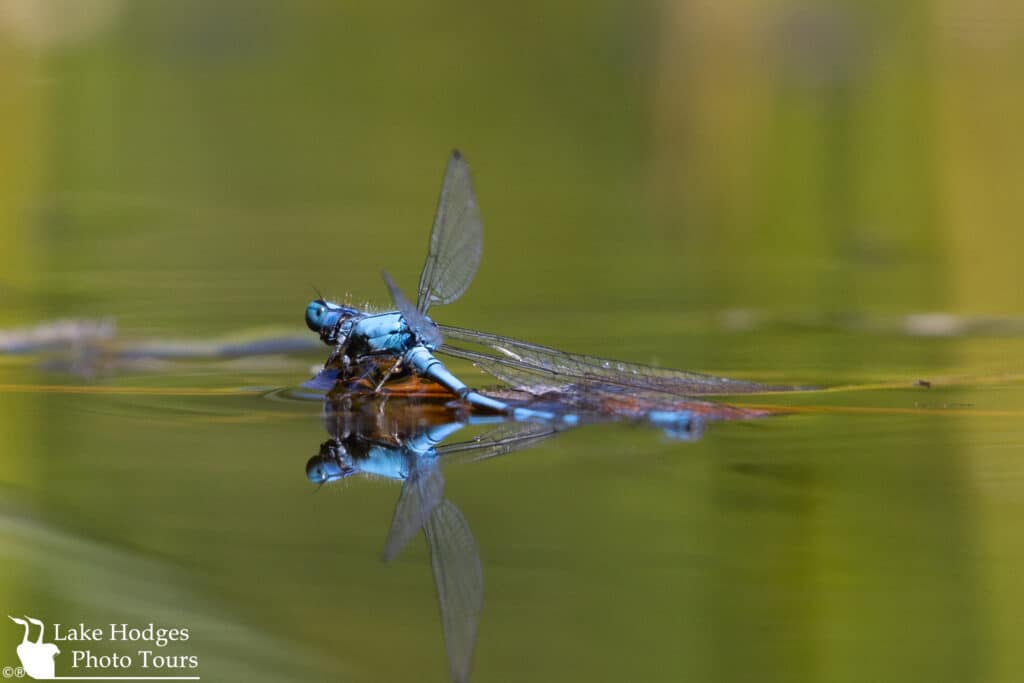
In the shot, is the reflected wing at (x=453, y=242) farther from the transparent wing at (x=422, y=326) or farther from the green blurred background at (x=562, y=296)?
the green blurred background at (x=562, y=296)

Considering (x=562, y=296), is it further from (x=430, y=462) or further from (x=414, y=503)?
(x=414, y=503)

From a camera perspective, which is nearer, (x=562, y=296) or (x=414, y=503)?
(x=414, y=503)

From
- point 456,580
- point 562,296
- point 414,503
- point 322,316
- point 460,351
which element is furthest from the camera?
point 562,296

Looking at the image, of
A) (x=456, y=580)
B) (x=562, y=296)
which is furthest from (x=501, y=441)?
(x=562, y=296)

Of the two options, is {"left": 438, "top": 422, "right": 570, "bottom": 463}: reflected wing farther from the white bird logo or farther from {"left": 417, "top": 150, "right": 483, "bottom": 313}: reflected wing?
the white bird logo

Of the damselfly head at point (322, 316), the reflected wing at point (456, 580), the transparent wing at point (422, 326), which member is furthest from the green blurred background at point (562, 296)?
the transparent wing at point (422, 326)
